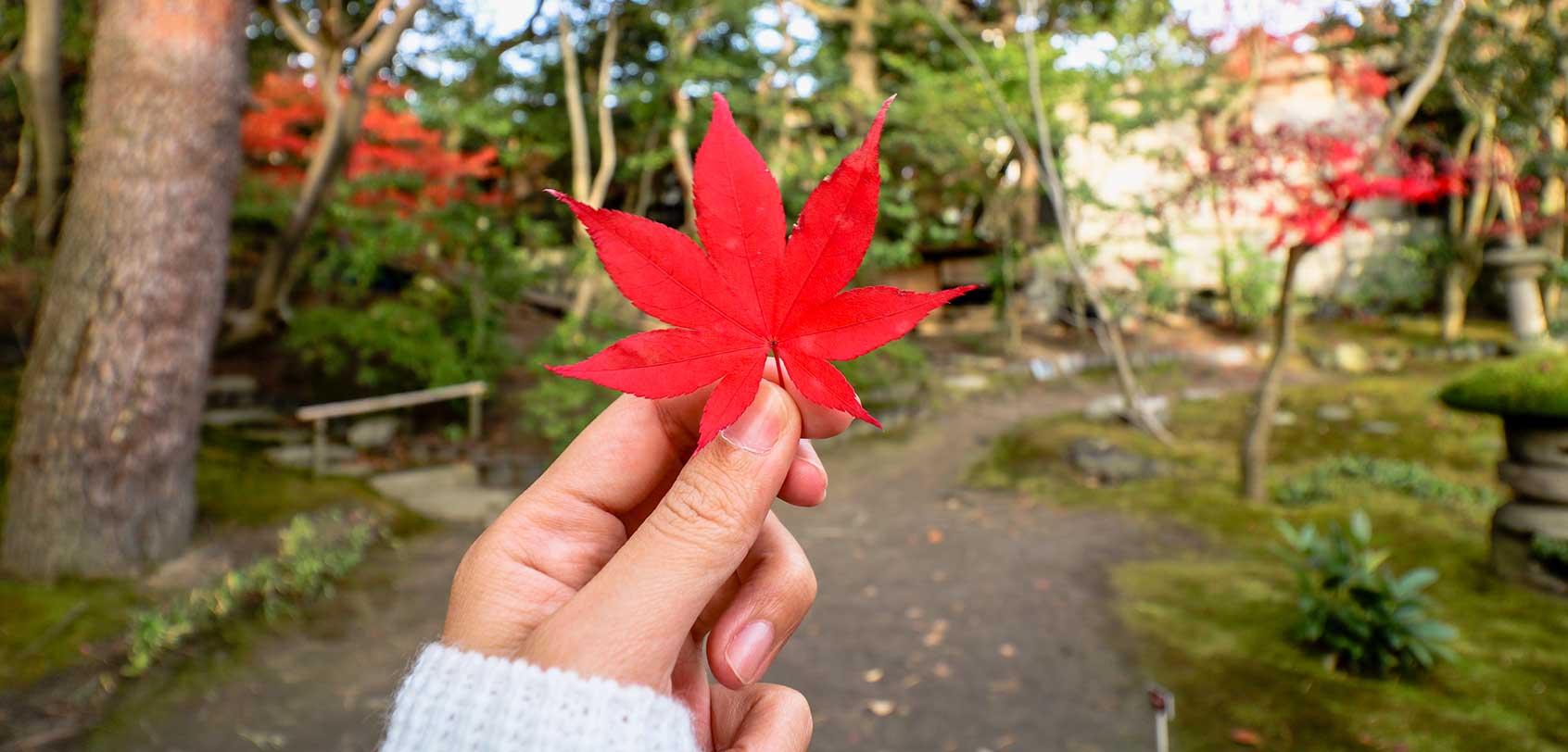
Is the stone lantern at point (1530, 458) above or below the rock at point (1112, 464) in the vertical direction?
above

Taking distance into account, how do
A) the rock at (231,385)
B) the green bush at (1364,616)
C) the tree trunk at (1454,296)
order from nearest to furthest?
the green bush at (1364,616) < the rock at (231,385) < the tree trunk at (1454,296)

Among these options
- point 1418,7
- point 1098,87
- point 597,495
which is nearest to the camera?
point 597,495

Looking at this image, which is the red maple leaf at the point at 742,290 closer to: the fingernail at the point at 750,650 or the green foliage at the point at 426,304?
the fingernail at the point at 750,650

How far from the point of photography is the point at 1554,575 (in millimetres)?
4250

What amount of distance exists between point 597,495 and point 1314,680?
12.1 feet

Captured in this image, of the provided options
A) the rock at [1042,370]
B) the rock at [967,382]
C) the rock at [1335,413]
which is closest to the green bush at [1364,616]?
the rock at [1335,413]

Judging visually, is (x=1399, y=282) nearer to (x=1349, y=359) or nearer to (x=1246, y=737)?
(x=1349, y=359)

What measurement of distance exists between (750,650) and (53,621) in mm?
4472

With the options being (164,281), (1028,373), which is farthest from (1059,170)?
(164,281)

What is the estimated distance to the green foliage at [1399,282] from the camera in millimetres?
13430

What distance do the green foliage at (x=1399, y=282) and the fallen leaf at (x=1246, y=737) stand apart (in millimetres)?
12687

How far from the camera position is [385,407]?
27.2 feet

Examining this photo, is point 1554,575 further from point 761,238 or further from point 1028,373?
point 1028,373

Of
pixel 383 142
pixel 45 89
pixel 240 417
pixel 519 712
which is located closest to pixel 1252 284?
pixel 383 142
